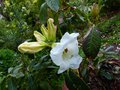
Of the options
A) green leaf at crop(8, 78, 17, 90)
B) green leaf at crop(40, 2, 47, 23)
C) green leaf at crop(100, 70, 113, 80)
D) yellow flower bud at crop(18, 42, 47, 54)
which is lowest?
green leaf at crop(100, 70, 113, 80)

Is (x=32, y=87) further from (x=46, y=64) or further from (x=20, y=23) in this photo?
(x=20, y=23)

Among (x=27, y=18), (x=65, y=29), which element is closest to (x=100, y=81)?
(x=65, y=29)

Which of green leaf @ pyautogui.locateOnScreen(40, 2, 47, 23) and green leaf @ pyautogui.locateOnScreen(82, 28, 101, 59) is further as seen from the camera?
green leaf @ pyautogui.locateOnScreen(40, 2, 47, 23)

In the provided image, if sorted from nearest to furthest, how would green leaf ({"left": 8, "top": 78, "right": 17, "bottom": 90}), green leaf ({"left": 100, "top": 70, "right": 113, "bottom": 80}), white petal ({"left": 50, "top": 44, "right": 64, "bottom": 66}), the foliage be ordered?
1. white petal ({"left": 50, "top": 44, "right": 64, "bottom": 66})
2. the foliage
3. green leaf ({"left": 8, "top": 78, "right": 17, "bottom": 90})
4. green leaf ({"left": 100, "top": 70, "right": 113, "bottom": 80})

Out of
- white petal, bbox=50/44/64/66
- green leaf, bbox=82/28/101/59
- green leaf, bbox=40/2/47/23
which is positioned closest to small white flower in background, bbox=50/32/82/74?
white petal, bbox=50/44/64/66

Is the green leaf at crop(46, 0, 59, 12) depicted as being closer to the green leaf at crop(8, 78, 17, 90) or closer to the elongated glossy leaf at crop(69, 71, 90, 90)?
the elongated glossy leaf at crop(69, 71, 90, 90)

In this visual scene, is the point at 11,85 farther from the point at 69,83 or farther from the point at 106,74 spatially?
the point at 106,74

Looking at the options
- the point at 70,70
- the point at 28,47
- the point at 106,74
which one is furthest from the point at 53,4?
the point at 106,74

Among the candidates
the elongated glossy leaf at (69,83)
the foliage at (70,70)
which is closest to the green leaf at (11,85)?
the foliage at (70,70)

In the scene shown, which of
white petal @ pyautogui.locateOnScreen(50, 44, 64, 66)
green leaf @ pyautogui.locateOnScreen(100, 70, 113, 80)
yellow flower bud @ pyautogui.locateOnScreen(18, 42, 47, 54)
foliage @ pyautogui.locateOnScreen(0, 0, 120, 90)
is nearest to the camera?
white petal @ pyautogui.locateOnScreen(50, 44, 64, 66)
